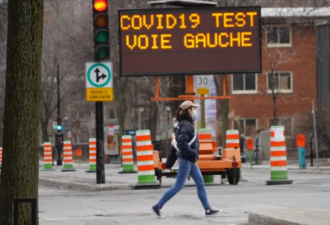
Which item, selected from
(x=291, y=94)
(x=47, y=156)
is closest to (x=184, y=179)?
(x=47, y=156)

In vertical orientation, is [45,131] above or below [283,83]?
below

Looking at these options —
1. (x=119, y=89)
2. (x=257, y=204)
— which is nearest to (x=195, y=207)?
(x=257, y=204)

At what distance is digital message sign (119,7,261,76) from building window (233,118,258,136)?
1227 inches

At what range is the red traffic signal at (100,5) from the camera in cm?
2011

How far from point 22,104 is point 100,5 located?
12.1 metres

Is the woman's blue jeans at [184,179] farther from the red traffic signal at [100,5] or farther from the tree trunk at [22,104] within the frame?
the red traffic signal at [100,5]

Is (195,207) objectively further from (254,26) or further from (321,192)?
(254,26)

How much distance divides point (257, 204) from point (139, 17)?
26.4 ft

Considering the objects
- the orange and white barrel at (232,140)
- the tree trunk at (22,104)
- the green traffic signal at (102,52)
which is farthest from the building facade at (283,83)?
the tree trunk at (22,104)

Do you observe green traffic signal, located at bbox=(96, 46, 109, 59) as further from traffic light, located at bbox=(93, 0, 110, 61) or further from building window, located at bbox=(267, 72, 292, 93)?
building window, located at bbox=(267, 72, 292, 93)

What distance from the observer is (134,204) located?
1583cm

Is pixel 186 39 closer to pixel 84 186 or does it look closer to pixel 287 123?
pixel 84 186

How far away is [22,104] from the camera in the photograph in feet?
27.1

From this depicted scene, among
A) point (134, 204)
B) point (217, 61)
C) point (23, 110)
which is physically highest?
point (217, 61)
